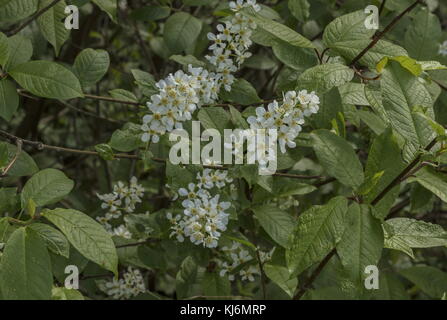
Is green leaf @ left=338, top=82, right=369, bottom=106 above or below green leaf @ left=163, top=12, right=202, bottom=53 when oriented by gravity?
below

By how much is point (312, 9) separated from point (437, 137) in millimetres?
1021

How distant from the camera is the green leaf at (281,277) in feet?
5.62

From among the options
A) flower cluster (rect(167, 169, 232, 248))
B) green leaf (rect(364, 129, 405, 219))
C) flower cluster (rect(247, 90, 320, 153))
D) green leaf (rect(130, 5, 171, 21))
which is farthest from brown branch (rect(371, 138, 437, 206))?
green leaf (rect(130, 5, 171, 21))

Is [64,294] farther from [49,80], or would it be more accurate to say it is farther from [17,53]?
[17,53]

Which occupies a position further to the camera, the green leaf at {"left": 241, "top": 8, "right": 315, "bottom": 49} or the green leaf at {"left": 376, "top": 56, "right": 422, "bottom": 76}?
the green leaf at {"left": 241, "top": 8, "right": 315, "bottom": 49}

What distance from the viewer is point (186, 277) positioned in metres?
2.08

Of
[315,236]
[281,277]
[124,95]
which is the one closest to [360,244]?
[315,236]

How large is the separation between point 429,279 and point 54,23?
1.71 metres

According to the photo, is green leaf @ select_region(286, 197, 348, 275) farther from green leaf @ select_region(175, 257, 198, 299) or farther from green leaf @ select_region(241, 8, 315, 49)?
green leaf @ select_region(175, 257, 198, 299)

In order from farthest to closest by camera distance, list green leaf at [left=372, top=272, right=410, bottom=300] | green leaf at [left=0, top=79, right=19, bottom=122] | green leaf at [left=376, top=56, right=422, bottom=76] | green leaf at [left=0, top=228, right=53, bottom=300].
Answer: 1. green leaf at [left=372, top=272, right=410, bottom=300]
2. green leaf at [left=0, top=79, right=19, bottom=122]
3. green leaf at [left=376, top=56, right=422, bottom=76]
4. green leaf at [left=0, top=228, right=53, bottom=300]

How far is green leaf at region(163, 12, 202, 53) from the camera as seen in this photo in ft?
6.89

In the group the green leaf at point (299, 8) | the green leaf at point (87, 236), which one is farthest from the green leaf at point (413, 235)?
the green leaf at point (299, 8)

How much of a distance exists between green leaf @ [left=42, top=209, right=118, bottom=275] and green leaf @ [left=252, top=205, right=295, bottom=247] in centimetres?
56

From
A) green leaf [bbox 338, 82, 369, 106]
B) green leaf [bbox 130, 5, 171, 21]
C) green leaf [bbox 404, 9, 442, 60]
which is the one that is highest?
green leaf [bbox 130, 5, 171, 21]
